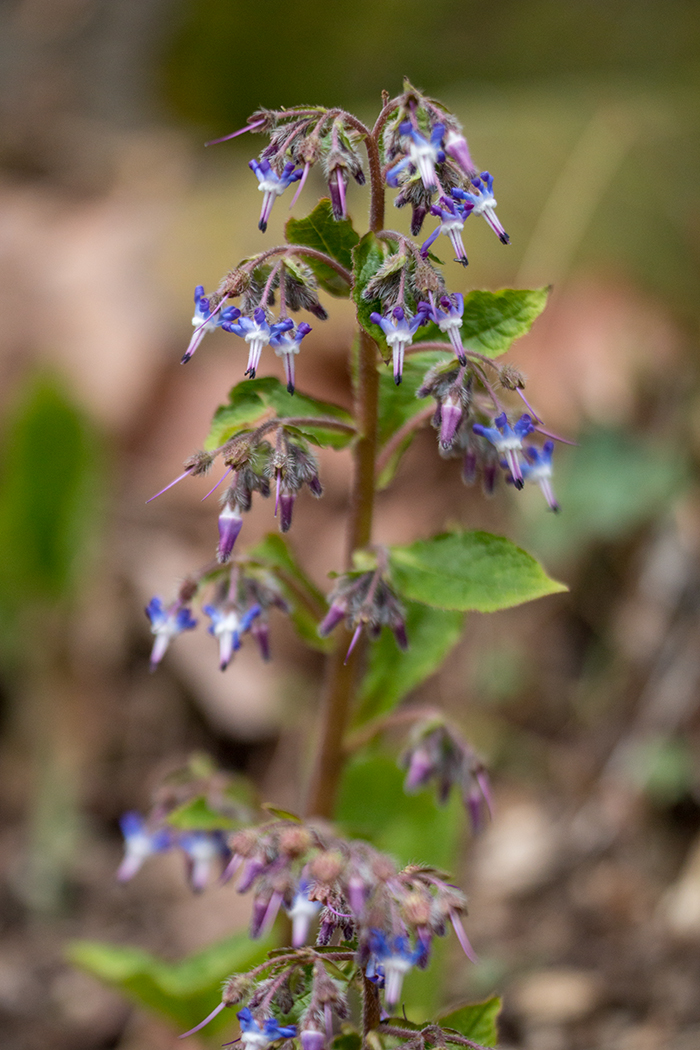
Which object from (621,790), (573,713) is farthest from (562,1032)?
(573,713)

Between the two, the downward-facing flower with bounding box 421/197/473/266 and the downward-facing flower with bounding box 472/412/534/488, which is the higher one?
the downward-facing flower with bounding box 421/197/473/266

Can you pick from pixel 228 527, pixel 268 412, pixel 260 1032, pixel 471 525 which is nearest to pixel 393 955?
pixel 260 1032

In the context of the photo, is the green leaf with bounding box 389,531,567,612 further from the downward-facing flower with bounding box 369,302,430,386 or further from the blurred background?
the blurred background

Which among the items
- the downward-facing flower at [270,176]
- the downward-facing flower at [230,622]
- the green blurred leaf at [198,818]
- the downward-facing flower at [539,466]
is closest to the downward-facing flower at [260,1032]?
the downward-facing flower at [230,622]

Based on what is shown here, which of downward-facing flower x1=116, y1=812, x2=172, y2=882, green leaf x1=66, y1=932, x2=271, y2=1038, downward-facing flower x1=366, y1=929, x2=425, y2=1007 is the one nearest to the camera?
downward-facing flower x1=366, y1=929, x2=425, y2=1007

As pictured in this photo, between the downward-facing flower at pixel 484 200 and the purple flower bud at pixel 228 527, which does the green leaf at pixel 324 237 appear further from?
the purple flower bud at pixel 228 527

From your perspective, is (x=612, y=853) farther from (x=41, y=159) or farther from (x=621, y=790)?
(x=41, y=159)

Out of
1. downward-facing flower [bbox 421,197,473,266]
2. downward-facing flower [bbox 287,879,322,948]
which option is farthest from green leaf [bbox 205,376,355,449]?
downward-facing flower [bbox 287,879,322,948]
